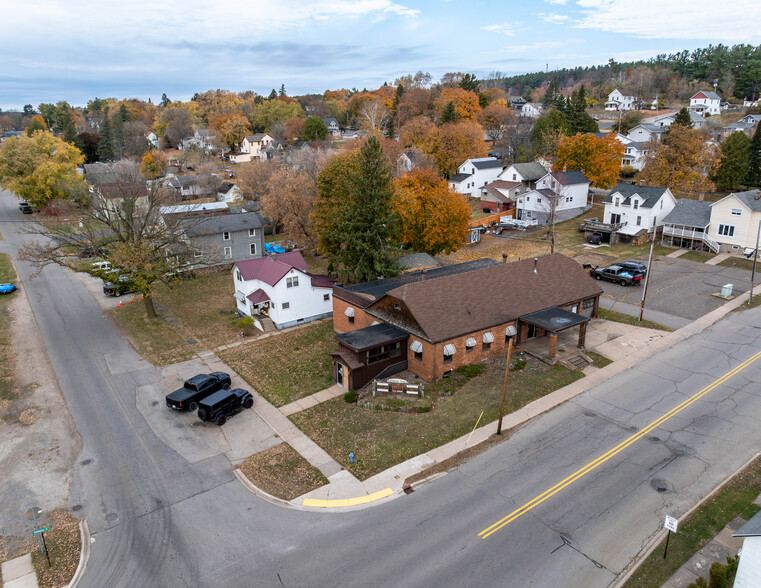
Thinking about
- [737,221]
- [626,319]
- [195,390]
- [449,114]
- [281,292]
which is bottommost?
[195,390]

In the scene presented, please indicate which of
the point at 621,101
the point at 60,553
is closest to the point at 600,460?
the point at 60,553

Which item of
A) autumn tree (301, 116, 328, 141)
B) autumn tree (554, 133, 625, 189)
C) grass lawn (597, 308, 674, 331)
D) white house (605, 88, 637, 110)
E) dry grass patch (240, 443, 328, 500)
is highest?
white house (605, 88, 637, 110)

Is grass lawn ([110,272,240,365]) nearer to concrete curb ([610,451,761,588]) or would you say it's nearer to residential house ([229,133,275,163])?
concrete curb ([610,451,761,588])

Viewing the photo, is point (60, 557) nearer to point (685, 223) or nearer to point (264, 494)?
point (264, 494)

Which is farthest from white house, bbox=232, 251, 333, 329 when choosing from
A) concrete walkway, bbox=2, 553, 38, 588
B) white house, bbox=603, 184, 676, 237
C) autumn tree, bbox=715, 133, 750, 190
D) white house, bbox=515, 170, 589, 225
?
autumn tree, bbox=715, 133, 750, 190

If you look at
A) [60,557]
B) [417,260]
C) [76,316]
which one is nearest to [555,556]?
[60,557]

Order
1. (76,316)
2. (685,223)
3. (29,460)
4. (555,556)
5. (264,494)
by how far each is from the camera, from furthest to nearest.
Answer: (685,223) → (76,316) → (29,460) → (264,494) → (555,556)

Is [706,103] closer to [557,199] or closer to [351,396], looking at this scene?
[557,199]
